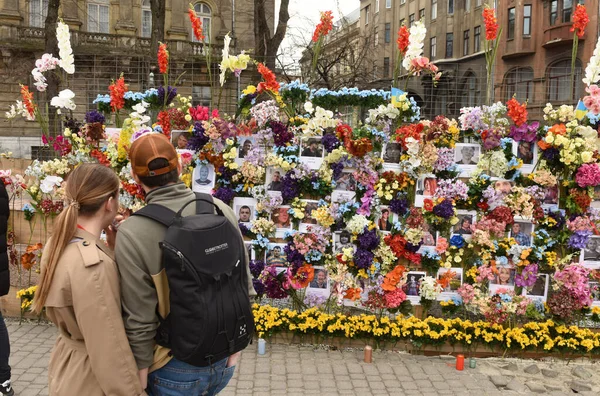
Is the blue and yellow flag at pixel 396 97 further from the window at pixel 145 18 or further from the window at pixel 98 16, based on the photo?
the window at pixel 98 16

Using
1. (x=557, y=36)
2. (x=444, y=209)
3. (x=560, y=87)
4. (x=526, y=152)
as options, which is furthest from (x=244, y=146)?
(x=557, y=36)

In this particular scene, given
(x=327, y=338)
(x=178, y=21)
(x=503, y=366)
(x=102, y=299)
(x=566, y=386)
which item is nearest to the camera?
(x=102, y=299)

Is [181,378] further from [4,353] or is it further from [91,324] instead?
[4,353]

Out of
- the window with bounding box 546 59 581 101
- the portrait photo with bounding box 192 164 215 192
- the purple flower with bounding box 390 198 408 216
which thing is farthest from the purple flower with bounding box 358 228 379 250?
the window with bounding box 546 59 581 101

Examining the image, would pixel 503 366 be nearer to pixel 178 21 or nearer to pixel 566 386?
pixel 566 386

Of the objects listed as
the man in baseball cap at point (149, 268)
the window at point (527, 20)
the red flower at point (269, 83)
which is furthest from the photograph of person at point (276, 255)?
the window at point (527, 20)

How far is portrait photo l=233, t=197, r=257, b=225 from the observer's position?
5.89m

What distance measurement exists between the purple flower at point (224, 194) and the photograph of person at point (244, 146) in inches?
14.8

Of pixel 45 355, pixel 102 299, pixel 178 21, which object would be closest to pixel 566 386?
pixel 102 299

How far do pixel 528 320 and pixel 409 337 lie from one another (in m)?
1.27

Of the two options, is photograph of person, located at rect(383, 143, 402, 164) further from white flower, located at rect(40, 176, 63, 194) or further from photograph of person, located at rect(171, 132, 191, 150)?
white flower, located at rect(40, 176, 63, 194)

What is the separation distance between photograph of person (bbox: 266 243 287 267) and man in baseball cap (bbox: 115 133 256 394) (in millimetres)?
3220

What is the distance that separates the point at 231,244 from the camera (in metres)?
2.47

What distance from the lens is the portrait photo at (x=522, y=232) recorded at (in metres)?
5.59
